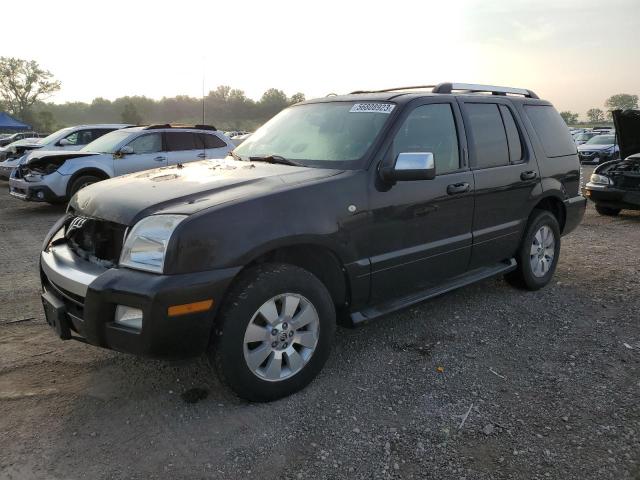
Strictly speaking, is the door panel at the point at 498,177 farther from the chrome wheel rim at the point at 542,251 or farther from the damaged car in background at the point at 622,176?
the damaged car in background at the point at 622,176

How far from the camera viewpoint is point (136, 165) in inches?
398

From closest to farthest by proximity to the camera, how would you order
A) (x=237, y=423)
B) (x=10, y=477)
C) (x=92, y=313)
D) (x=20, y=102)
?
(x=10, y=477)
(x=92, y=313)
(x=237, y=423)
(x=20, y=102)

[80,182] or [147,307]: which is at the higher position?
[147,307]

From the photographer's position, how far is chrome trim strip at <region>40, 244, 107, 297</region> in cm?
281

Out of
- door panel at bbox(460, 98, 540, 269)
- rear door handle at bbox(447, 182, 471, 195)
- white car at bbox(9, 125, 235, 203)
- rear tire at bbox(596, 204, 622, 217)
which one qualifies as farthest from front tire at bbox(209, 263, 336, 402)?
rear tire at bbox(596, 204, 622, 217)

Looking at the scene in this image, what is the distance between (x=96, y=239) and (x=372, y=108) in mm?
2062

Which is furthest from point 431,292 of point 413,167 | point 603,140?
point 603,140

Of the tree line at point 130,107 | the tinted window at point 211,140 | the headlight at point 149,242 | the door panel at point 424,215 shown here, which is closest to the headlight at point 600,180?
the door panel at point 424,215

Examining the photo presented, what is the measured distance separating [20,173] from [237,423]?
29.8ft

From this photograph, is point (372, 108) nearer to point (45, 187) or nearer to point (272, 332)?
point (272, 332)

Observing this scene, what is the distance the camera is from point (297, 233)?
9.70 ft

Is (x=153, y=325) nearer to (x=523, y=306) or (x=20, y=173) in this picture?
(x=523, y=306)

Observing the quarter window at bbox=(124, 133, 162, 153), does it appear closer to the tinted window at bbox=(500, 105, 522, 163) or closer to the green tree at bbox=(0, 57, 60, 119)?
the tinted window at bbox=(500, 105, 522, 163)

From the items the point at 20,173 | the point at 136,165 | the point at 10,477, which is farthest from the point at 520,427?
the point at 20,173
